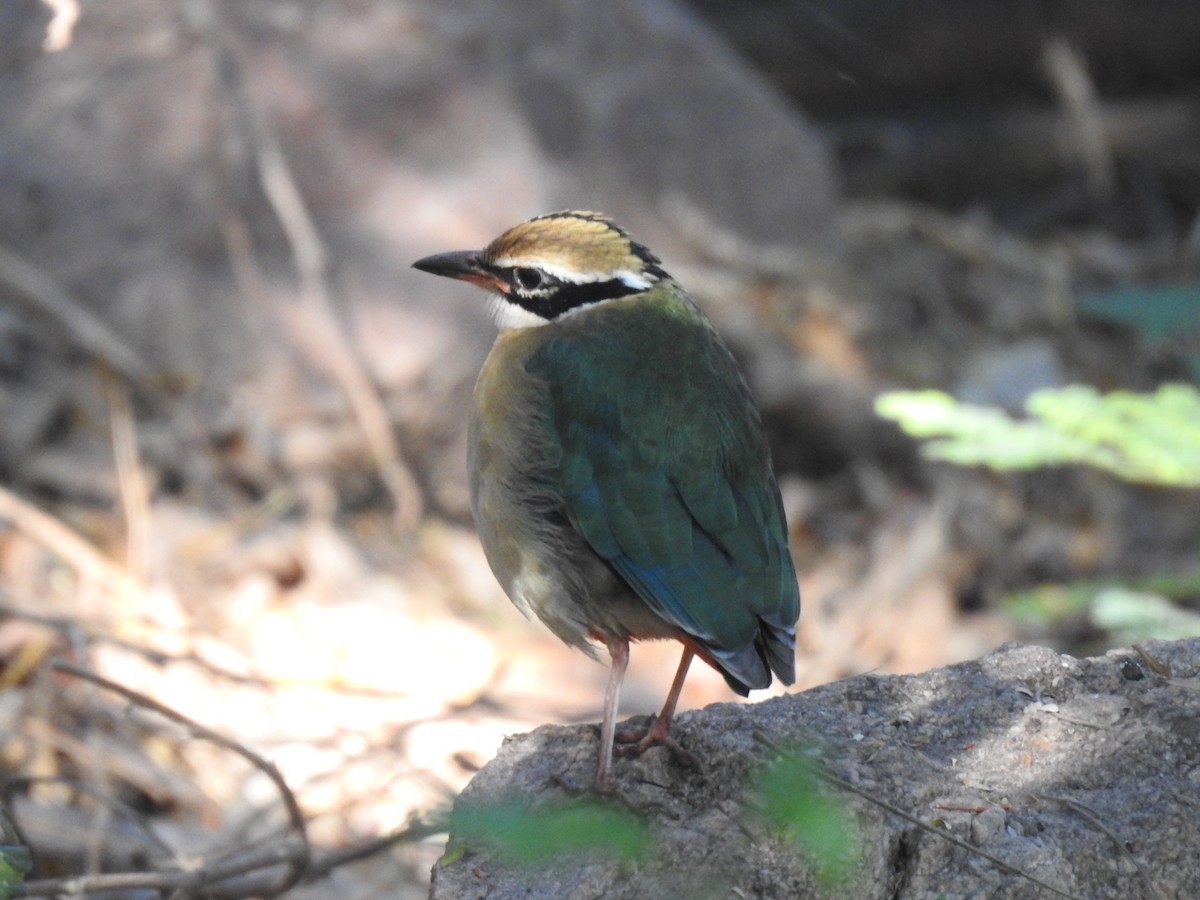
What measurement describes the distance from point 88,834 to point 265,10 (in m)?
4.73

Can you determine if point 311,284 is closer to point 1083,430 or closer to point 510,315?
point 510,315

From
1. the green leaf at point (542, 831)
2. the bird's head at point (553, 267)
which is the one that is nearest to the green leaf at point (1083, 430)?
the bird's head at point (553, 267)

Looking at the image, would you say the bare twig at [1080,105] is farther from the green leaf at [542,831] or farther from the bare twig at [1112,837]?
the green leaf at [542,831]

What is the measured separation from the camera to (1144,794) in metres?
2.79

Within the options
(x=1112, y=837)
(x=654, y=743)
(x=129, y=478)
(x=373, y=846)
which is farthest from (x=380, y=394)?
(x=1112, y=837)

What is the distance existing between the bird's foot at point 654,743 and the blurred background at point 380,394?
0.73 metres

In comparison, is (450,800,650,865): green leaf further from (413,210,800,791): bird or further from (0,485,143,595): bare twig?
(0,485,143,595): bare twig

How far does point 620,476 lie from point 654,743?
0.59 metres

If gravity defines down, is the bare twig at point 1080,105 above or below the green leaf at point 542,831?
above

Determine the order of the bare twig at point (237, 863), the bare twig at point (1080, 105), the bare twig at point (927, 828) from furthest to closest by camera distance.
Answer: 1. the bare twig at point (1080, 105)
2. the bare twig at point (237, 863)
3. the bare twig at point (927, 828)

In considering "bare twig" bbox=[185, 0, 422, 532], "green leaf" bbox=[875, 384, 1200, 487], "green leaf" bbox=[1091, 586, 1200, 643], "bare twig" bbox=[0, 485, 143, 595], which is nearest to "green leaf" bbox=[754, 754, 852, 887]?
"green leaf" bbox=[875, 384, 1200, 487]

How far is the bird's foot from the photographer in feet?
10.1

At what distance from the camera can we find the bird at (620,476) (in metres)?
3.16

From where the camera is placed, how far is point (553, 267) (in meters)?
3.64
